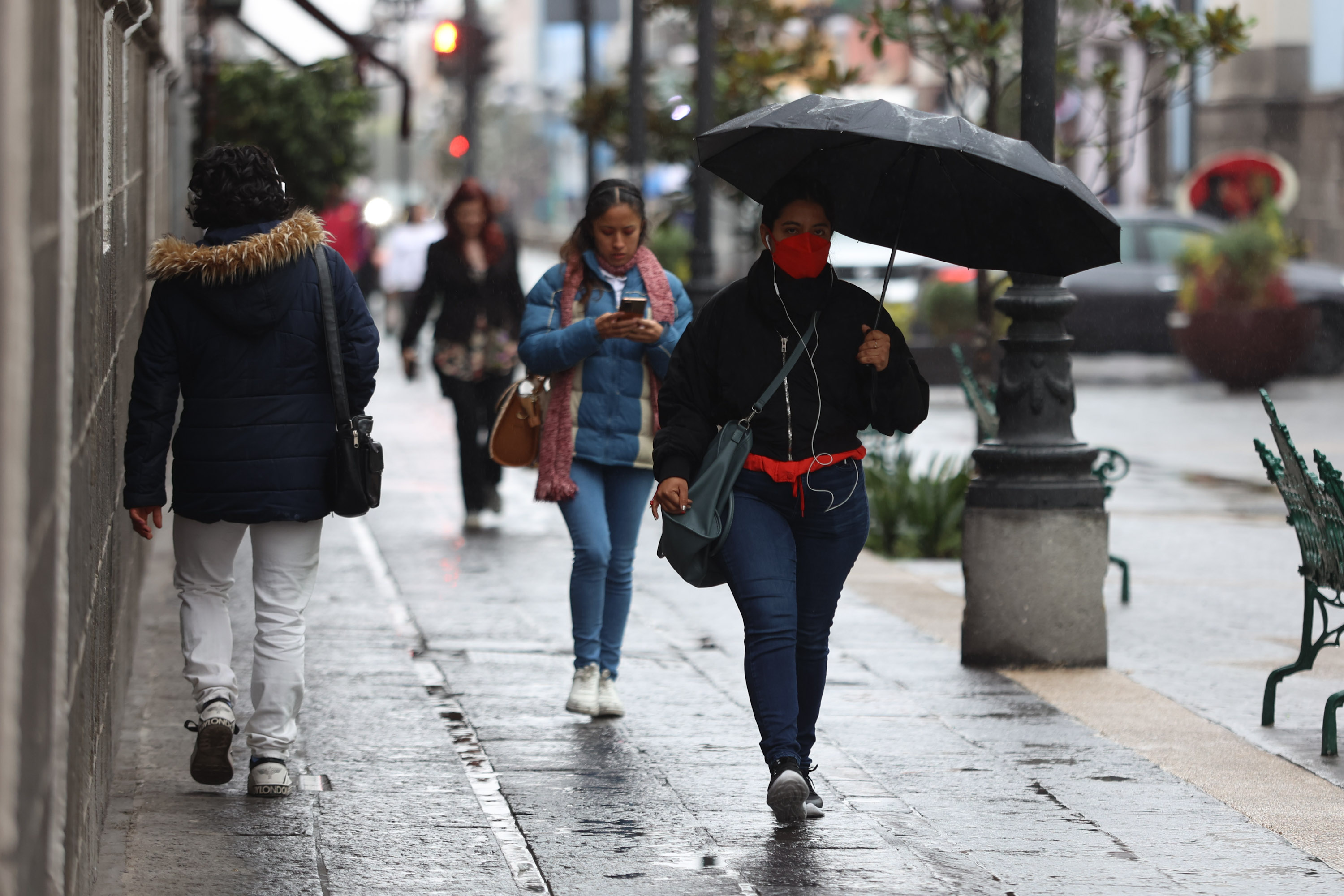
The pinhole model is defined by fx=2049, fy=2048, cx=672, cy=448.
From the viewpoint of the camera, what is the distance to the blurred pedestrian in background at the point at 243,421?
529 cm

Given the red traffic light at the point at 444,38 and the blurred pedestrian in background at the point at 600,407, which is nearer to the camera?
the blurred pedestrian in background at the point at 600,407

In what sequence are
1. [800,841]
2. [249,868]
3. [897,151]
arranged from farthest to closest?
[897,151]
[800,841]
[249,868]

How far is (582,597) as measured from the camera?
674 cm

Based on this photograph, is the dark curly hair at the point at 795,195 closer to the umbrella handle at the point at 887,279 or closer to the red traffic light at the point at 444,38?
the umbrella handle at the point at 887,279

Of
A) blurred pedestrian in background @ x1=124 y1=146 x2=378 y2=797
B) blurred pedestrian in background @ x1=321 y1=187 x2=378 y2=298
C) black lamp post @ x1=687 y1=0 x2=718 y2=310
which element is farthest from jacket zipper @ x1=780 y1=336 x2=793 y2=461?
blurred pedestrian in background @ x1=321 y1=187 x2=378 y2=298

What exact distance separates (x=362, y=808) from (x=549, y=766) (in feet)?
2.22

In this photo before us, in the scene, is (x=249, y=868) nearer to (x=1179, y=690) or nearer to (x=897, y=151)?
(x=897, y=151)

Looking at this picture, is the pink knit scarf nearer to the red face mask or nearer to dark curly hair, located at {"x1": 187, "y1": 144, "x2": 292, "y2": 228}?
the red face mask

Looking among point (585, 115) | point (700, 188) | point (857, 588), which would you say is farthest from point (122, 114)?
point (585, 115)

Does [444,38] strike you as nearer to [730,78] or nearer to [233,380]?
[730,78]

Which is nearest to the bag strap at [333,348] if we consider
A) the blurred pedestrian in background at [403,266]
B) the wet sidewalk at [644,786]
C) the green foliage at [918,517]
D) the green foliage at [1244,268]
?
the wet sidewalk at [644,786]

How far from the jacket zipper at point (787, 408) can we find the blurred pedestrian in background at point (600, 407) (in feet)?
4.11

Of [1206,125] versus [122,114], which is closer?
[122,114]

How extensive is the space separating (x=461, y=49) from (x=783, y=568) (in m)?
19.0
